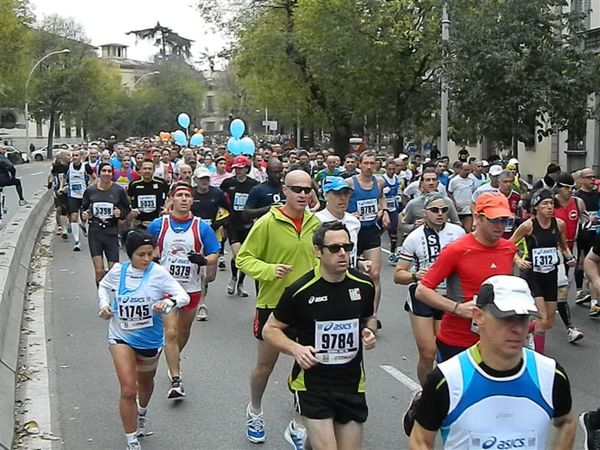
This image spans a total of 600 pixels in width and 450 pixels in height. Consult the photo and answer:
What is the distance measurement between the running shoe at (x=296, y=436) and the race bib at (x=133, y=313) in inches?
49.1

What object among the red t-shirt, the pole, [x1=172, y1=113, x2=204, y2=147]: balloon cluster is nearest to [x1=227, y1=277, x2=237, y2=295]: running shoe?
the red t-shirt

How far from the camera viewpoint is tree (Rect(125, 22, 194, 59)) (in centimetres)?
10788

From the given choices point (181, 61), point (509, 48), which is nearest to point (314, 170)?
point (509, 48)

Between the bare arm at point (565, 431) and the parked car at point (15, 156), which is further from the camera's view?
the parked car at point (15, 156)

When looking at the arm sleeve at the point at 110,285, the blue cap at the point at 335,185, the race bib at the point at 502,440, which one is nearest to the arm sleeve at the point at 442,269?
the blue cap at the point at 335,185

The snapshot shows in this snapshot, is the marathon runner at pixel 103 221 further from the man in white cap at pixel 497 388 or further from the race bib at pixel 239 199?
the man in white cap at pixel 497 388

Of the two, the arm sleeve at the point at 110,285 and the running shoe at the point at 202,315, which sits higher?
the arm sleeve at the point at 110,285

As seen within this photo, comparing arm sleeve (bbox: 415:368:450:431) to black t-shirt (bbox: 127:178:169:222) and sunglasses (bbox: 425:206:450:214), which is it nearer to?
sunglasses (bbox: 425:206:450:214)

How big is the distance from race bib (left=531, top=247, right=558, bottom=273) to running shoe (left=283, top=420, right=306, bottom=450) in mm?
3101

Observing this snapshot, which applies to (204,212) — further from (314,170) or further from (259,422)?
(314,170)

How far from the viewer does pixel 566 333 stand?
35.2ft

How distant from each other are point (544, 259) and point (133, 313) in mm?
3939

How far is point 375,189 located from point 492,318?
806 centimetres

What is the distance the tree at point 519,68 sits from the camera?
2045cm
